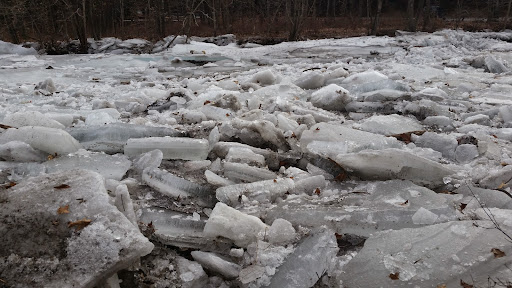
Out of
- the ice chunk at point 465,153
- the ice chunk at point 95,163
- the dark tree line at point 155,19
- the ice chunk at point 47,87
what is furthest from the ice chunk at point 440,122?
the dark tree line at point 155,19

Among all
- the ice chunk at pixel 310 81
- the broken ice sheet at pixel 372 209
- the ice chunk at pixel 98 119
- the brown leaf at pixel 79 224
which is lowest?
the broken ice sheet at pixel 372 209

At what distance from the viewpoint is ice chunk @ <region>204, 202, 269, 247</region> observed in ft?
4.05

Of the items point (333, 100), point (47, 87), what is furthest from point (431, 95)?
point (47, 87)

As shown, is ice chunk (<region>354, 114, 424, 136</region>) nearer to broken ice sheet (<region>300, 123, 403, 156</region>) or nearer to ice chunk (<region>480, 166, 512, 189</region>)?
broken ice sheet (<region>300, 123, 403, 156</region>)

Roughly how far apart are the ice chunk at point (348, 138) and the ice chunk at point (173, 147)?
1.79ft

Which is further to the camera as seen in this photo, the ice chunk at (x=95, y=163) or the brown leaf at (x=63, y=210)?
the ice chunk at (x=95, y=163)

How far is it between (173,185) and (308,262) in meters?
0.74

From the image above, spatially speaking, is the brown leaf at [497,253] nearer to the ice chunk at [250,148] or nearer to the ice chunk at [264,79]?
the ice chunk at [250,148]

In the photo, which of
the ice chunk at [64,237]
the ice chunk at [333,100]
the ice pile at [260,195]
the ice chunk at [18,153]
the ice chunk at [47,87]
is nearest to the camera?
the ice chunk at [64,237]

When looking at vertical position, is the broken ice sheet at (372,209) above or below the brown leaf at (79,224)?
below

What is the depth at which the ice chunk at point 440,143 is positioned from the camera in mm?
2010

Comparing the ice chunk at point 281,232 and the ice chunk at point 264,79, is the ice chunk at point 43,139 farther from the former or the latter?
the ice chunk at point 264,79

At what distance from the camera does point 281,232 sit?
126 centimetres

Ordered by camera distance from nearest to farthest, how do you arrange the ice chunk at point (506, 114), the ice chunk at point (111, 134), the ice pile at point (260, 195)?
the ice pile at point (260, 195), the ice chunk at point (111, 134), the ice chunk at point (506, 114)
